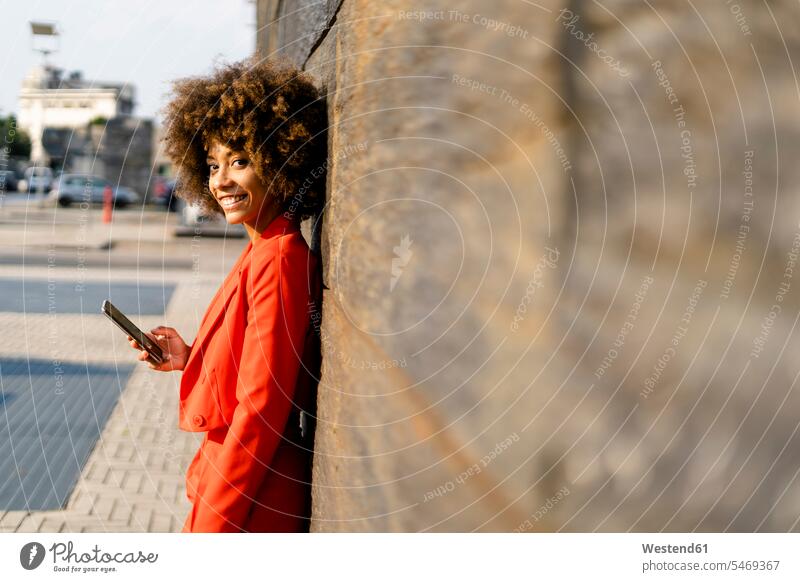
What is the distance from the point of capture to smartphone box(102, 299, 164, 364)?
1.69 metres

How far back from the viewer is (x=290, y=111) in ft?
5.24

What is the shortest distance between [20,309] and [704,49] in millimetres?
9450

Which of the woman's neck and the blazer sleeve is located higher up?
the woman's neck

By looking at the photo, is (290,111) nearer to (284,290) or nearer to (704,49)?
(284,290)

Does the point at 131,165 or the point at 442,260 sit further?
the point at 131,165

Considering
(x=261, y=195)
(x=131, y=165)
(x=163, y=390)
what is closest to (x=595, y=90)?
(x=261, y=195)

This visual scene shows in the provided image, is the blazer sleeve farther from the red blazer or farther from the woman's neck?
the woman's neck

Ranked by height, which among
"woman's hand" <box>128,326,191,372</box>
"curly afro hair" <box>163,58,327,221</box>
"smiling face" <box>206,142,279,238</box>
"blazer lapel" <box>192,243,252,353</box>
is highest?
"curly afro hair" <box>163,58,327,221</box>

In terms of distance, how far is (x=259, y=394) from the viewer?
147 centimetres

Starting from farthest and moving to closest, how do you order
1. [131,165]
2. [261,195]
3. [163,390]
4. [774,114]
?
[131,165] → [163,390] → [261,195] → [774,114]

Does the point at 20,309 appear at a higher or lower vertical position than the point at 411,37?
lower

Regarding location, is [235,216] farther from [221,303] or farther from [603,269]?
[603,269]
